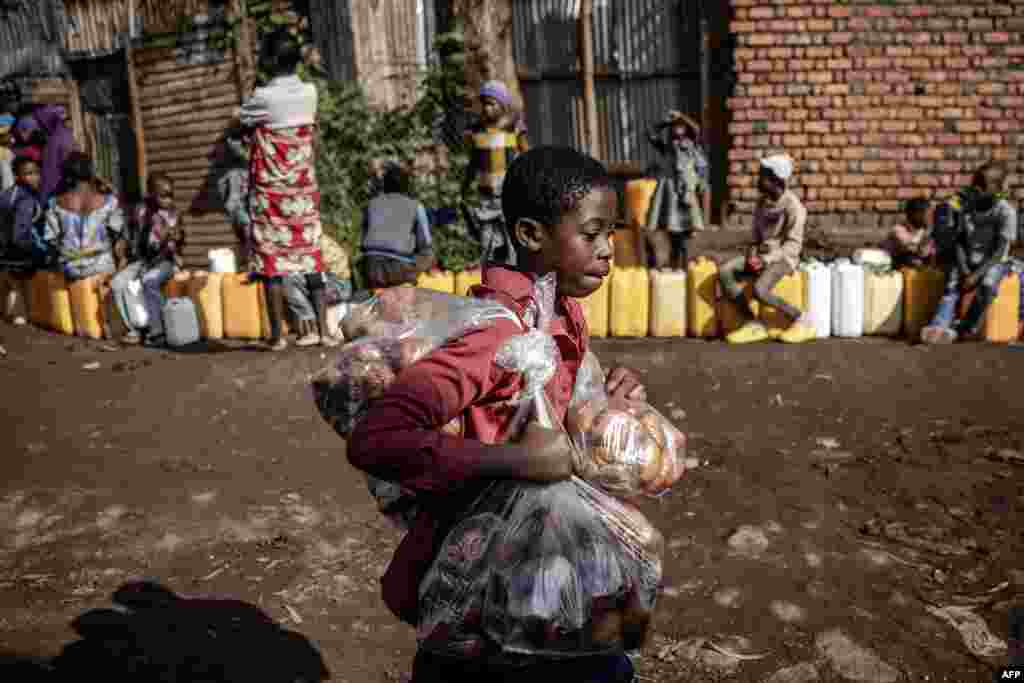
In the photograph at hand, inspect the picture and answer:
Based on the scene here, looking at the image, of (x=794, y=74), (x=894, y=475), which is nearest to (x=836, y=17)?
(x=794, y=74)

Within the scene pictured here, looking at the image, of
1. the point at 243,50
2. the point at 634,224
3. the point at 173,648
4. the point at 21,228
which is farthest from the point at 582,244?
the point at 243,50

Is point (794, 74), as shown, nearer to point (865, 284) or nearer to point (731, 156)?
point (731, 156)

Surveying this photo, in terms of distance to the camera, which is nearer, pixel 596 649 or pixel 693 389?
pixel 596 649

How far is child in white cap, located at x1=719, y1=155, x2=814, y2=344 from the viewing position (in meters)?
6.97

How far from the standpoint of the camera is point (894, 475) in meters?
4.93

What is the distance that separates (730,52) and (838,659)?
667 cm

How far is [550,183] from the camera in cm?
188

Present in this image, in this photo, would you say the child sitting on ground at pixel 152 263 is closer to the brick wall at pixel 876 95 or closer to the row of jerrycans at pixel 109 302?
the row of jerrycans at pixel 109 302

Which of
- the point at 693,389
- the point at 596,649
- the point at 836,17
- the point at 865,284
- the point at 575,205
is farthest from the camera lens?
the point at 836,17

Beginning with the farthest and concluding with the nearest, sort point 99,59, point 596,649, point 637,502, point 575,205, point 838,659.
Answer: point 99,59, point 637,502, point 838,659, point 575,205, point 596,649

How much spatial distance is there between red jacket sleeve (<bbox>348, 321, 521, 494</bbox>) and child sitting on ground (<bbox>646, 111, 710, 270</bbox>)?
6.77 metres

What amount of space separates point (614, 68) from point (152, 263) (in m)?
4.99

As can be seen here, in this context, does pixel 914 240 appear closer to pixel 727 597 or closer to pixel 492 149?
pixel 492 149

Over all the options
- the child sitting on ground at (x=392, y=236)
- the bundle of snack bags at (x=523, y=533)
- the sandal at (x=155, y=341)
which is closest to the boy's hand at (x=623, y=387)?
the bundle of snack bags at (x=523, y=533)
